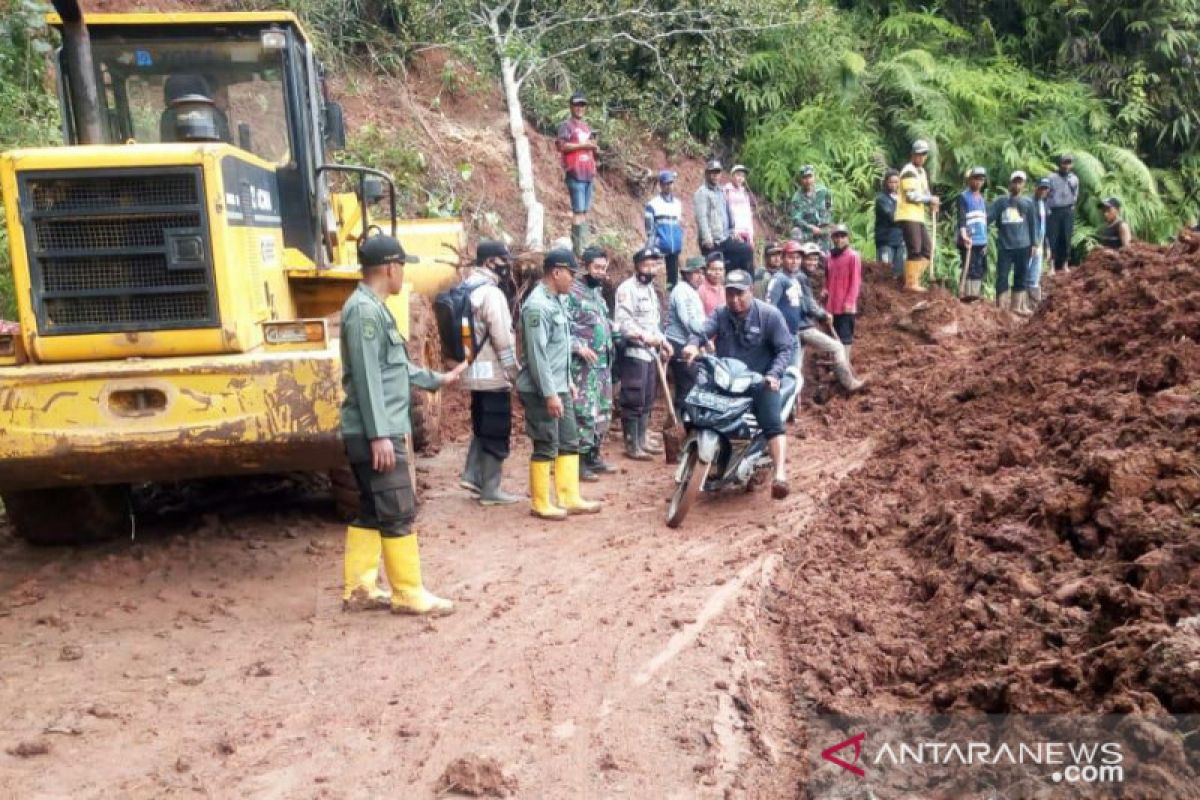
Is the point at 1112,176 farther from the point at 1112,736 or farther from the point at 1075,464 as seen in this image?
the point at 1112,736

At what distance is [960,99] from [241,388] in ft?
49.8

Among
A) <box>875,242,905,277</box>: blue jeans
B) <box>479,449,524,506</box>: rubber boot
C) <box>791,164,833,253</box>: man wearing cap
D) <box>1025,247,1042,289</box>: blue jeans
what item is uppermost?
<box>791,164,833,253</box>: man wearing cap

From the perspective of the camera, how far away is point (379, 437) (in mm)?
5137

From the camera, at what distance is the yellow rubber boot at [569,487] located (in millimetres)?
7492

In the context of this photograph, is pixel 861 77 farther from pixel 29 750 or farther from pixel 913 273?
pixel 29 750

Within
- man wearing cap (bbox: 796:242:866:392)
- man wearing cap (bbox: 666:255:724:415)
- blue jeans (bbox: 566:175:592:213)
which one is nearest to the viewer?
man wearing cap (bbox: 666:255:724:415)

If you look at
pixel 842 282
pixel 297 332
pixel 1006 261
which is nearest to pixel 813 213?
pixel 842 282

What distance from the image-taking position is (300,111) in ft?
22.4

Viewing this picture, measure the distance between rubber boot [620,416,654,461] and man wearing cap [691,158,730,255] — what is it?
3.34m

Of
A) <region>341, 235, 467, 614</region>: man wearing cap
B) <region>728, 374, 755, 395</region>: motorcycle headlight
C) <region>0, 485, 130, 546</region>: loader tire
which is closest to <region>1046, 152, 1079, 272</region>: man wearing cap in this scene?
<region>728, 374, 755, 395</region>: motorcycle headlight

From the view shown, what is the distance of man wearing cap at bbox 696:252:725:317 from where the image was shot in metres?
9.62

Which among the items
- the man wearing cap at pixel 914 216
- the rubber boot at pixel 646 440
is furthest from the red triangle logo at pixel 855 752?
the man wearing cap at pixel 914 216

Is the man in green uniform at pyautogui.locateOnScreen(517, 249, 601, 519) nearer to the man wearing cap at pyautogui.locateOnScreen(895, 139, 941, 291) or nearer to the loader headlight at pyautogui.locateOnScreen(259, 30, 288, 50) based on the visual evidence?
the loader headlight at pyautogui.locateOnScreen(259, 30, 288, 50)

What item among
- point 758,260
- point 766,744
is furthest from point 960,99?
point 766,744
